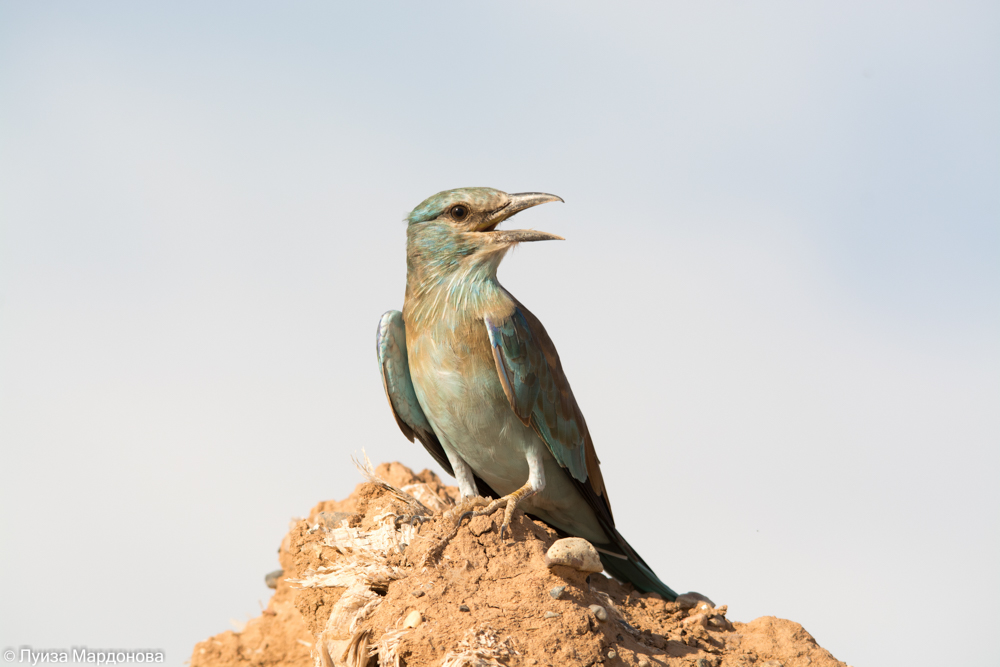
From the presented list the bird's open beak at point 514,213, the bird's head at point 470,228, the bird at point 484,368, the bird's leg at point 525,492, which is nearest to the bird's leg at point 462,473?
the bird at point 484,368

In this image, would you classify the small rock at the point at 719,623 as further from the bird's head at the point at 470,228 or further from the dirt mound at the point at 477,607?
the bird's head at the point at 470,228

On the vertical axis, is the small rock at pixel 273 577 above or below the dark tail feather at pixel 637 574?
above

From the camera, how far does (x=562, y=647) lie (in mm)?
4699

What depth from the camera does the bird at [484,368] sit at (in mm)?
6121

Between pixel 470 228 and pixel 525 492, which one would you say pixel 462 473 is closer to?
pixel 525 492

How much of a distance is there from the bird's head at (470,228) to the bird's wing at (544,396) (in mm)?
527

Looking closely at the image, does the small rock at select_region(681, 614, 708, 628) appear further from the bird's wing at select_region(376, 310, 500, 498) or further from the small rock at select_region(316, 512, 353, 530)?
the small rock at select_region(316, 512, 353, 530)

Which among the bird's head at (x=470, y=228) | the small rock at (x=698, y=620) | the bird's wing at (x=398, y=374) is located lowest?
the small rock at (x=698, y=620)

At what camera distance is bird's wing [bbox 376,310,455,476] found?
676 cm

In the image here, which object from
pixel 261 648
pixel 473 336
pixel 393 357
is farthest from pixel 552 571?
pixel 261 648

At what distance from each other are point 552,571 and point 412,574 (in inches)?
36.0

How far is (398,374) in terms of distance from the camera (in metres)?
6.79

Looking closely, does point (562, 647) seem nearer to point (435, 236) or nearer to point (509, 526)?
point (509, 526)

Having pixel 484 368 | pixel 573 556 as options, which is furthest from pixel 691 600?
pixel 484 368
